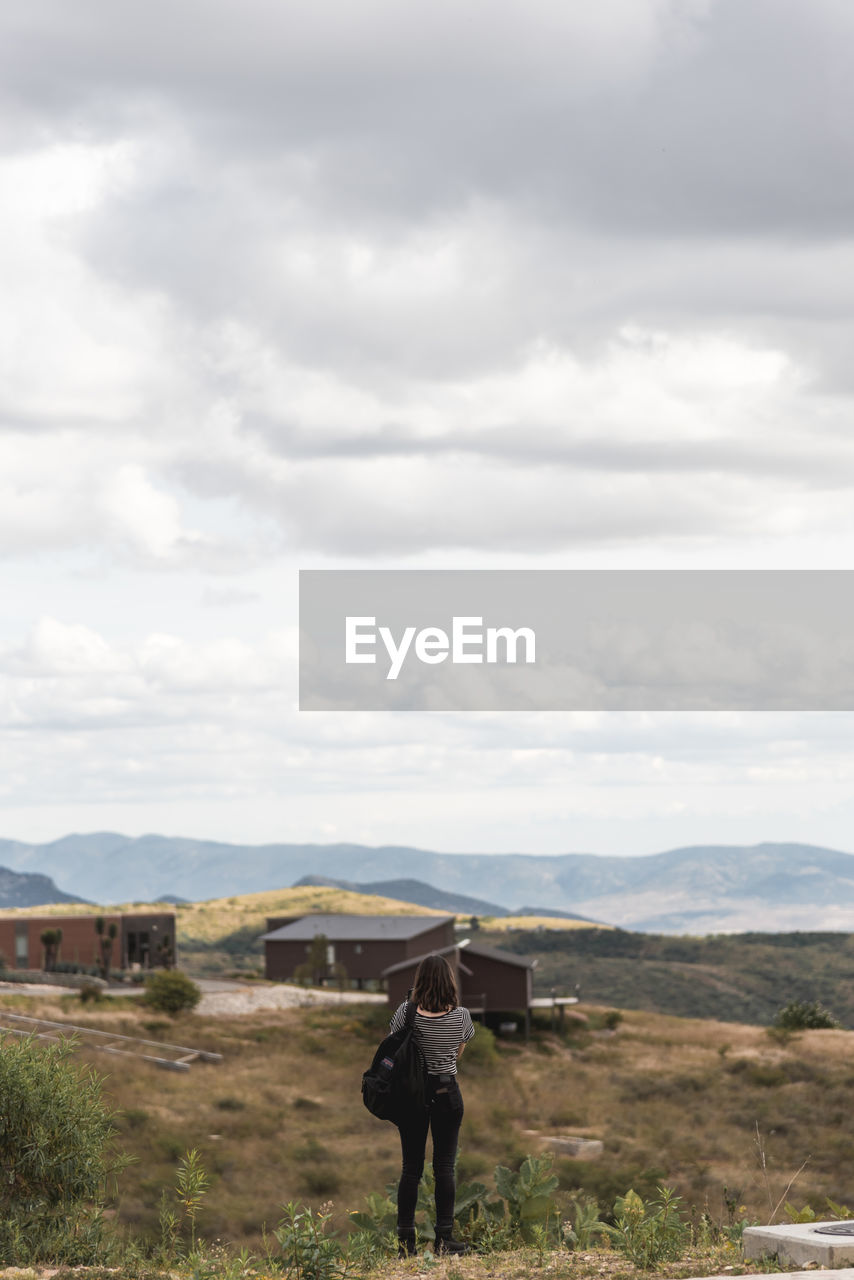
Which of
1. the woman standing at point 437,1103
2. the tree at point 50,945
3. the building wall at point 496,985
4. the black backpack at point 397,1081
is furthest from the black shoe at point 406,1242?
the tree at point 50,945

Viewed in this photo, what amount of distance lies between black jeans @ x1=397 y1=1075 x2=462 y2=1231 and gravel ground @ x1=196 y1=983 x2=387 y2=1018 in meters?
53.2

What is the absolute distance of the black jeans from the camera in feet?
29.7

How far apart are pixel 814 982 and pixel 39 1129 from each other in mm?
107174

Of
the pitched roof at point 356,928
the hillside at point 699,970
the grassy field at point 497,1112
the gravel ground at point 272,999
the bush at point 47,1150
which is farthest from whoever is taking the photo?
the hillside at point 699,970

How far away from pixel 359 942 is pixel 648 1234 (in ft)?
223

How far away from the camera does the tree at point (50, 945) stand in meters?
77.4

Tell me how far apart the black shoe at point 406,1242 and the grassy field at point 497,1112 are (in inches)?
373

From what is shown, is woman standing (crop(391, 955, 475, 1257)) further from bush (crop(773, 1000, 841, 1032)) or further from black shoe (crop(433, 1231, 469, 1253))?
bush (crop(773, 1000, 841, 1032))

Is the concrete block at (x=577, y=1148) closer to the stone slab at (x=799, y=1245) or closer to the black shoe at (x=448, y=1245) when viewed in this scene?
the black shoe at (x=448, y=1245)

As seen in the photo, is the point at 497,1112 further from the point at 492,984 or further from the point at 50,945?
the point at 50,945

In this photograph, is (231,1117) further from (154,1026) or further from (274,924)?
(274,924)

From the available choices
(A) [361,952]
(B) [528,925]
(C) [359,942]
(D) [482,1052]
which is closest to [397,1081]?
(D) [482,1052]

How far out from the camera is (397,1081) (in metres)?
8.95

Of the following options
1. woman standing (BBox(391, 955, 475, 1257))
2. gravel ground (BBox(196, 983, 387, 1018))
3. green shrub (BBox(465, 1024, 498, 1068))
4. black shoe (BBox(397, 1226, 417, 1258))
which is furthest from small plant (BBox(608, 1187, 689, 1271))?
gravel ground (BBox(196, 983, 387, 1018))
